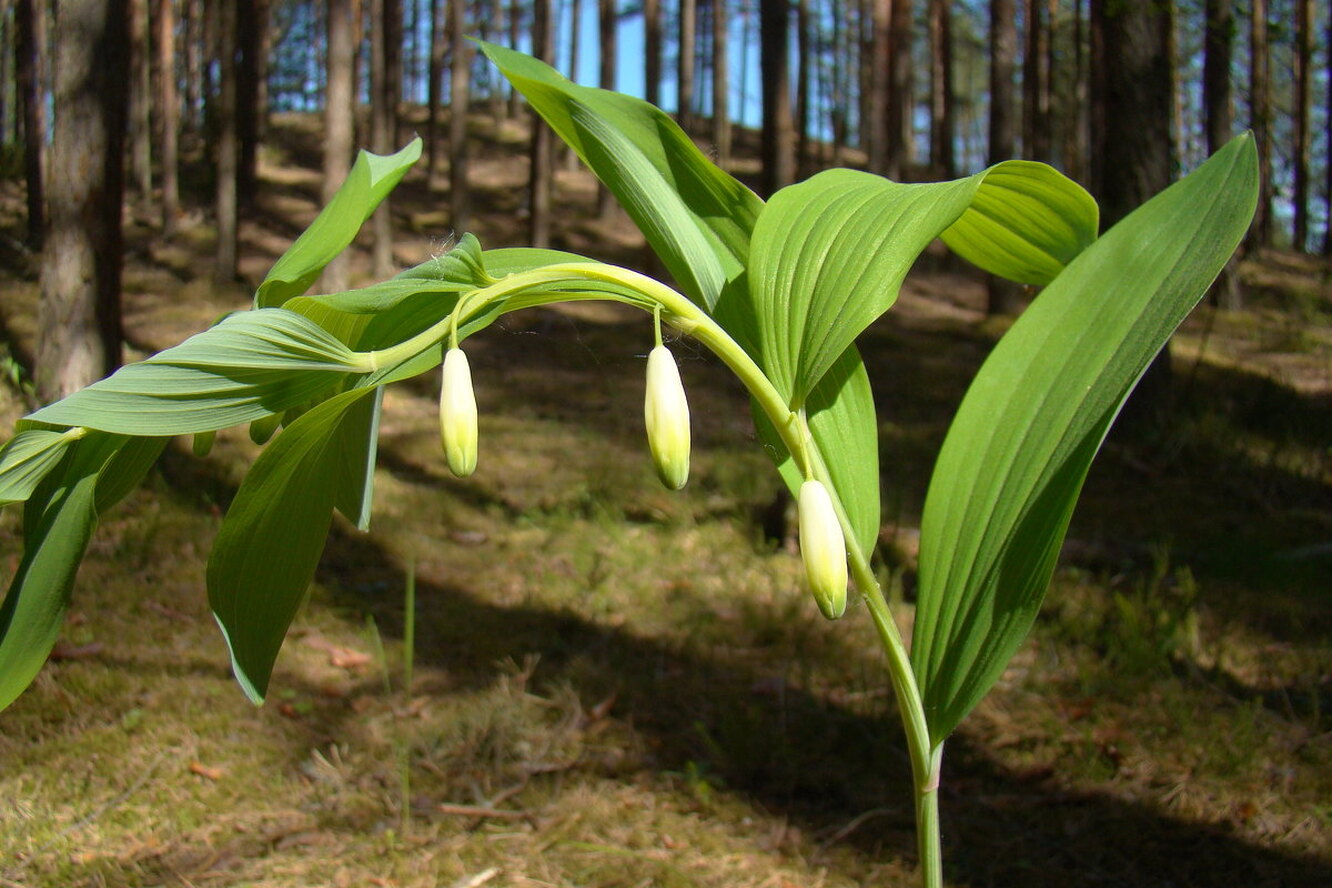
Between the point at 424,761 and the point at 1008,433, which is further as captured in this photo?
the point at 424,761

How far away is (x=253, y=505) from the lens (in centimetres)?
77

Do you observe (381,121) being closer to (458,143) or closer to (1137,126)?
(458,143)

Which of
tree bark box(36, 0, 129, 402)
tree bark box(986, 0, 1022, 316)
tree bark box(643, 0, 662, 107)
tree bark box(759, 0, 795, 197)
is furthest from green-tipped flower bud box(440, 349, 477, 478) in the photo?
tree bark box(643, 0, 662, 107)

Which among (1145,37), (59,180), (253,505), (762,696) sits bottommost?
(762,696)

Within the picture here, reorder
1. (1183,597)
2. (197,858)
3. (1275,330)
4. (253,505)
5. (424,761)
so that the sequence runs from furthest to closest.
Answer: (1275,330) < (1183,597) < (424,761) < (197,858) < (253,505)

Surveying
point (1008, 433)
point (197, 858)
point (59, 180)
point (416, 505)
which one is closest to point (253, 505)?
point (1008, 433)

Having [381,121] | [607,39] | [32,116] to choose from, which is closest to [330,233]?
[381,121]

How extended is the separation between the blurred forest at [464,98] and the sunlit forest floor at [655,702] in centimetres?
143

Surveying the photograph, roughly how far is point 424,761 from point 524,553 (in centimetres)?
166

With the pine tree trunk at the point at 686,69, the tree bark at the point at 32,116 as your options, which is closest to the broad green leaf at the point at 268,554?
the tree bark at the point at 32,116

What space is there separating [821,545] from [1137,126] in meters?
5.76

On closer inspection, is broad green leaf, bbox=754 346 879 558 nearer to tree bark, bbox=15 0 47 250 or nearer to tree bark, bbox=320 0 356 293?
tree bark, bbox=320 0 356 293

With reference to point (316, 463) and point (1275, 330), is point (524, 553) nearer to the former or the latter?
point (316, 463)

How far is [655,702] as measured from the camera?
9.80ft
